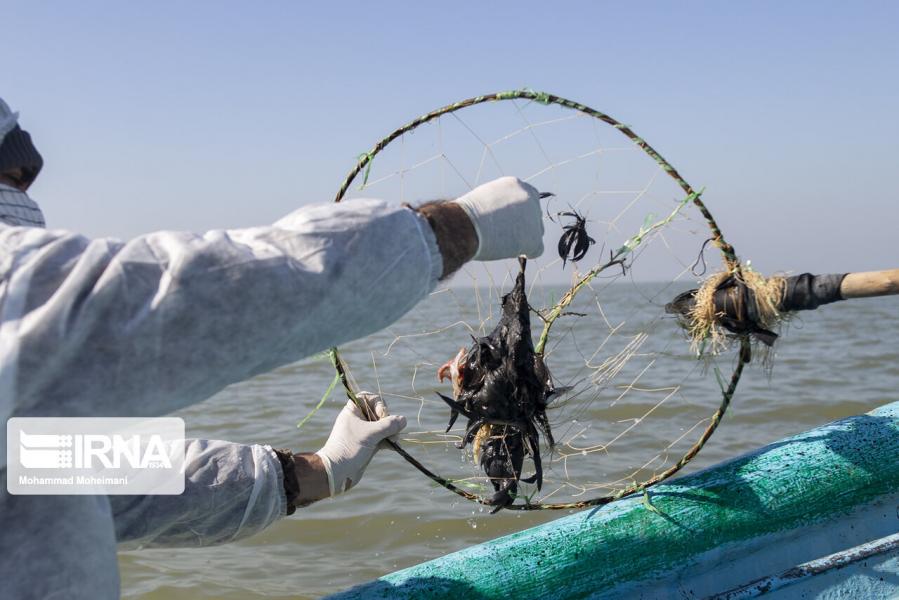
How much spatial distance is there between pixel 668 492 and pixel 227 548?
3.20 m

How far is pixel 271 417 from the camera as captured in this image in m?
8.18

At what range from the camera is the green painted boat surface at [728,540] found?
7.88 feet

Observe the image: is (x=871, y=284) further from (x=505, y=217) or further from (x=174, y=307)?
(x=174, y=307)

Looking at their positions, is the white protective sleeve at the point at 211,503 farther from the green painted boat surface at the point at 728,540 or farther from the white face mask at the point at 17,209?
the white face mask at the point at 17,209

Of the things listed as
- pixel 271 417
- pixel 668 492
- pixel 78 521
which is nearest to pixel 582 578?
pixel 668 492

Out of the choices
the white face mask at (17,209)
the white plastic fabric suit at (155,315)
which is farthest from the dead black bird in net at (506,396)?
the white face mask at (17,209)

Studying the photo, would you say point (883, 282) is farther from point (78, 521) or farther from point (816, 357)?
point (816, 357)

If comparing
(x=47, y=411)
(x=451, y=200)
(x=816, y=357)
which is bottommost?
(x=816, y=357)

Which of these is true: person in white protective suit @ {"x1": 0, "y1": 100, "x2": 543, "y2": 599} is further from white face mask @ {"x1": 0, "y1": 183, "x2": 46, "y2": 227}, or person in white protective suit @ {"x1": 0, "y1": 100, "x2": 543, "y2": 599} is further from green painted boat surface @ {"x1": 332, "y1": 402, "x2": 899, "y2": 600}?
green painted boat surface @ {"x1": 332, "y1": 402, "x2": 899, "y2": 600}

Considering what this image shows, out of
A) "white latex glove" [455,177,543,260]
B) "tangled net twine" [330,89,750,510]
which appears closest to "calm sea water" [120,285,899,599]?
"tangled net twine" [330,89,750,510]

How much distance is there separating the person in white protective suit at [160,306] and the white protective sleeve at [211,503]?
0.87m

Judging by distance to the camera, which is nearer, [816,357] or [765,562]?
[765,562]

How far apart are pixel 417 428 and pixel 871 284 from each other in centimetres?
480

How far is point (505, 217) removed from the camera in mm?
1536
